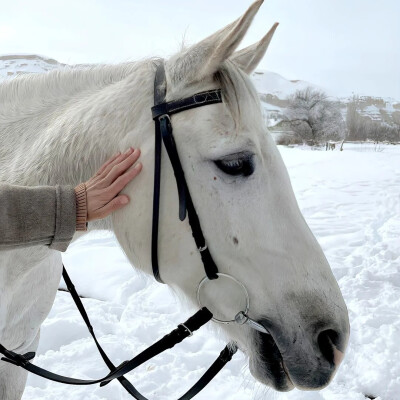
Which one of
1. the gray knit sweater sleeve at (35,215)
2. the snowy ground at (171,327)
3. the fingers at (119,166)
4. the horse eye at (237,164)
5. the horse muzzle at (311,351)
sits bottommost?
the snowy ground at (171,327)

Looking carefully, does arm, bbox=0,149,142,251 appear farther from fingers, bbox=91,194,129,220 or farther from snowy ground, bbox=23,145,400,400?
snowy ground, bbox=23,145,400,400

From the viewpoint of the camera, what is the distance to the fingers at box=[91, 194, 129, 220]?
1229mm

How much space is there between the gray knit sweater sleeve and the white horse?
0.21m

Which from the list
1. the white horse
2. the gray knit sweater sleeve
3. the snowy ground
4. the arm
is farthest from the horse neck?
the snowy ground

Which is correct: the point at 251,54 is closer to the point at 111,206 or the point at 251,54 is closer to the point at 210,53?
the point at 210,53

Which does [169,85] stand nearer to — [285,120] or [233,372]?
[233,372]

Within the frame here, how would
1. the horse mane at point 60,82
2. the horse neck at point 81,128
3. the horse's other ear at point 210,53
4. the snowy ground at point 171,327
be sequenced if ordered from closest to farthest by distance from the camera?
the horse's other ear at point 210,53, the horse neck at point 81,128, the horse mane at point 60,82, the snowy ground at point 171,327

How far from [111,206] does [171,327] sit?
2.53 meters

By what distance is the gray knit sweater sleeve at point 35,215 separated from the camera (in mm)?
1144

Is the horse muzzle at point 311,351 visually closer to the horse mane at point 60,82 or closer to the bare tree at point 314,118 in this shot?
the horse mane at point 60,82

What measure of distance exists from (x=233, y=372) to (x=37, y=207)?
237 centimetres

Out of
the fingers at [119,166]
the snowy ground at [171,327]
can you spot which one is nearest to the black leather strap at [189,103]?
the fingers at [119,166]

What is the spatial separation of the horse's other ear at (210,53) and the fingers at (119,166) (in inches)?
13.0

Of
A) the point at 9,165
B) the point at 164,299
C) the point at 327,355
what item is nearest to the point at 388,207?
the point at 164,299
